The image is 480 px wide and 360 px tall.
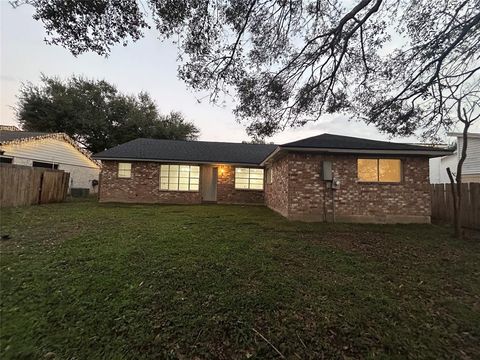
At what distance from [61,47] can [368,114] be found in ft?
25.2

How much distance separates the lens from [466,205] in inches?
299

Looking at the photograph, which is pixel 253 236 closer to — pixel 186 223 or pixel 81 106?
pixel 186 223

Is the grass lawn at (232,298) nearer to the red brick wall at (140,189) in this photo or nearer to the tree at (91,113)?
the red brick wall at (140,189)

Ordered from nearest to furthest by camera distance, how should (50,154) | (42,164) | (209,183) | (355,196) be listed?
(355,196) < (209,183) < (42,164) < (50,154)

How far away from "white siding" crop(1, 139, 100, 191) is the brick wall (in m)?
16.0

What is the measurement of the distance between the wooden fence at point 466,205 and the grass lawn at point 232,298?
2.73 m

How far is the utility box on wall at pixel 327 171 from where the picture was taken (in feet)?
26.3

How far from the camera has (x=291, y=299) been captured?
2.96m

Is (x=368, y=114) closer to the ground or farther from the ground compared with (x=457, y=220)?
farther from the ground

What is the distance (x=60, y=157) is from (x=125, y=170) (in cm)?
725

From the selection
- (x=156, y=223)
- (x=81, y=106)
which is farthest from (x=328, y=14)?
(x=81, y=106)

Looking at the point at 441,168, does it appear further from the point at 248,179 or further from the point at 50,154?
the point at 50,154

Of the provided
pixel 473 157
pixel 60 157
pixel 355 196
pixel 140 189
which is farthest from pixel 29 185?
pixel 473 157

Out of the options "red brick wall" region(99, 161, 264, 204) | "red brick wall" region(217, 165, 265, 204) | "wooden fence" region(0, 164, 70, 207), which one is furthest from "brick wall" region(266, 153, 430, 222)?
"wooden fence" region(0, 164, 70, 207)
